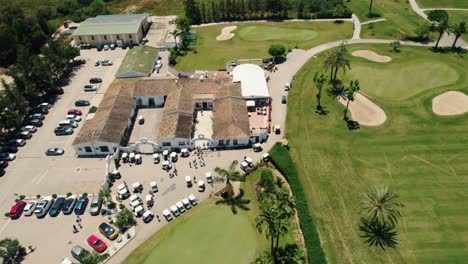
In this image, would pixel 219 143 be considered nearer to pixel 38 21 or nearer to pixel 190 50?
pixel 190 50

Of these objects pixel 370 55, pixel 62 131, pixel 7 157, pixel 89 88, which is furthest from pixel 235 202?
pixel 370 55

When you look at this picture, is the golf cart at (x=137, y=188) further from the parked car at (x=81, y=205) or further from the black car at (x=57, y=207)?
the black car at (x=57, y=207)

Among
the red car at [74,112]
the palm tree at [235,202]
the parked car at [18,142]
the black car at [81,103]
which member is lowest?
the palm tree at [235,202]

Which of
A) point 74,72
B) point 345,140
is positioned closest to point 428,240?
point 345,140

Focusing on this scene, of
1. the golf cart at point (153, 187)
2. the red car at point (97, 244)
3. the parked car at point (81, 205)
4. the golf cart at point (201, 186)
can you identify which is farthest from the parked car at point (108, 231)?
the golf cart at point (201, 186)

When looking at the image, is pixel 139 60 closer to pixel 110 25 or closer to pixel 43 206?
pixel 110 25

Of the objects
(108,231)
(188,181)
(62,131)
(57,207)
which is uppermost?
(62,131)

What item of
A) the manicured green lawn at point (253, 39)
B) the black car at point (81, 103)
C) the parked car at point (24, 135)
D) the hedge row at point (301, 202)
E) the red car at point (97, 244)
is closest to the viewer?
the hedge row at point (301, 202)
